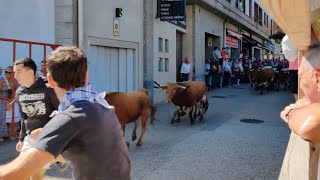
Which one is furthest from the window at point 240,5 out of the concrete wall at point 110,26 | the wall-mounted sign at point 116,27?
the wall-mounted sign at point 116,27

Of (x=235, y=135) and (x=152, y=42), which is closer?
(x=235, y=135)

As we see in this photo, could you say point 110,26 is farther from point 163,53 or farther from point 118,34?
point 163,53

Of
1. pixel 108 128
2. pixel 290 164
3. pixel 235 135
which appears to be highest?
pixel 108 128

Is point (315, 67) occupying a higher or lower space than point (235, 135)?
higher

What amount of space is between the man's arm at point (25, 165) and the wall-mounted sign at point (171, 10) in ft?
41.3

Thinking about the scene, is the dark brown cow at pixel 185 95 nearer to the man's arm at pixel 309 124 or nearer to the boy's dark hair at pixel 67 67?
the boy's dark hair at pixel 67 67

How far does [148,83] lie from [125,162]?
1179 centimetres

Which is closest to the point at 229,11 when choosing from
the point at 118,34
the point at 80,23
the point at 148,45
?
the point at 148,45

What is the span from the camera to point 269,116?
12.4 m

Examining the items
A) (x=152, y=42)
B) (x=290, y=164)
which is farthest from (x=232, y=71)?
(x=290, y=164)

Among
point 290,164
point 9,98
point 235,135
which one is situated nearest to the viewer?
point 290,164

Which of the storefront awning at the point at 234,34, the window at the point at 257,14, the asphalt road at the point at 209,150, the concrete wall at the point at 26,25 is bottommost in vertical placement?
the asphalt road at the point at 209,150

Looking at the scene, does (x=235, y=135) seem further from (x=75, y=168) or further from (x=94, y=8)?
(x=75, y=168)

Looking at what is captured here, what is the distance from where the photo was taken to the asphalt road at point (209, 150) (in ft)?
20.5
